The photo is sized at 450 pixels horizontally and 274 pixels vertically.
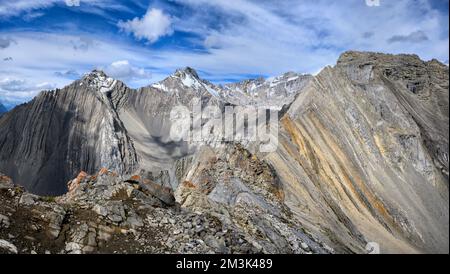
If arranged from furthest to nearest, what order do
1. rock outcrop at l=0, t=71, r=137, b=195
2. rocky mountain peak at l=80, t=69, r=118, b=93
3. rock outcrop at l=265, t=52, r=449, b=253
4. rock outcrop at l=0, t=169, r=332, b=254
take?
rocky mountain peak at l=80, t=69, r=118, b=93 → rock outcrop at l=0, t=71, r=137, b=195 → rock outcrop at l=265, t=52, r=449, b=253 → rock outcrop at l=0, t=169, r=332, b=254

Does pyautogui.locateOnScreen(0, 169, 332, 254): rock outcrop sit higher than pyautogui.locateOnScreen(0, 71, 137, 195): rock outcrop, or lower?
lower

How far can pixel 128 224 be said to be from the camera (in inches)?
585

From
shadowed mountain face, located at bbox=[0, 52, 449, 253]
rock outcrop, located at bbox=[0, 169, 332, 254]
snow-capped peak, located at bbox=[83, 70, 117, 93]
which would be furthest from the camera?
snow-capped peak, located at bbox=[83, 70, 117, 93]

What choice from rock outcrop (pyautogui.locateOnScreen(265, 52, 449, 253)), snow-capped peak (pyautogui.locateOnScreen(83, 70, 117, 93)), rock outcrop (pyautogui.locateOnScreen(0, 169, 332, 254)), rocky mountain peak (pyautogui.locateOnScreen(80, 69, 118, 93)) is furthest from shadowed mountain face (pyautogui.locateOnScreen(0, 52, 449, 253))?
snow-capped peak (pyautogui.locateOnScreen(83, 70, 117, 93))

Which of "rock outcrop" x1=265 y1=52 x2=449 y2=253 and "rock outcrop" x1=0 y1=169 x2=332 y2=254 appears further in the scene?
"rock outcrop" x1=265 y1=52 x2=449 y2=253

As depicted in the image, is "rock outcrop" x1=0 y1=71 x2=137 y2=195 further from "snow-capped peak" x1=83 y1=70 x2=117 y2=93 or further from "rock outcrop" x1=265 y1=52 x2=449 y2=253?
"rock outcrop" x1=265 y1=52 x2=449 y2=253

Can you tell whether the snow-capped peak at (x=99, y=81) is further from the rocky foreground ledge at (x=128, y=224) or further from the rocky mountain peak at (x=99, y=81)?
the rocky foreground ledge at (x=128, y=224)

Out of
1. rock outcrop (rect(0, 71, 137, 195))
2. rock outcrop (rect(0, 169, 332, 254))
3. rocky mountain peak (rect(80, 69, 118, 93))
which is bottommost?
rock outcrop (rect(0, 169, 332, 254))

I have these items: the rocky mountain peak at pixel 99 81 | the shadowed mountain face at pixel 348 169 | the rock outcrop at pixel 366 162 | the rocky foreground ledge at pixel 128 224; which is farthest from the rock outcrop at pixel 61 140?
the rocky foreground ledge at pixel 128 224

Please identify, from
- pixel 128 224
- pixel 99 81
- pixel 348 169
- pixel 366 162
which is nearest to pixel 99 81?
pixel 99 81

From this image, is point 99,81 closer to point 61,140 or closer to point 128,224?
point 61,140

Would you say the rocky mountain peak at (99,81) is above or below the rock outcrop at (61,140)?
above

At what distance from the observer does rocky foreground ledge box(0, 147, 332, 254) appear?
13227 millimetres

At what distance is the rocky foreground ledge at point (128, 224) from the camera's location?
1323 centimetres
